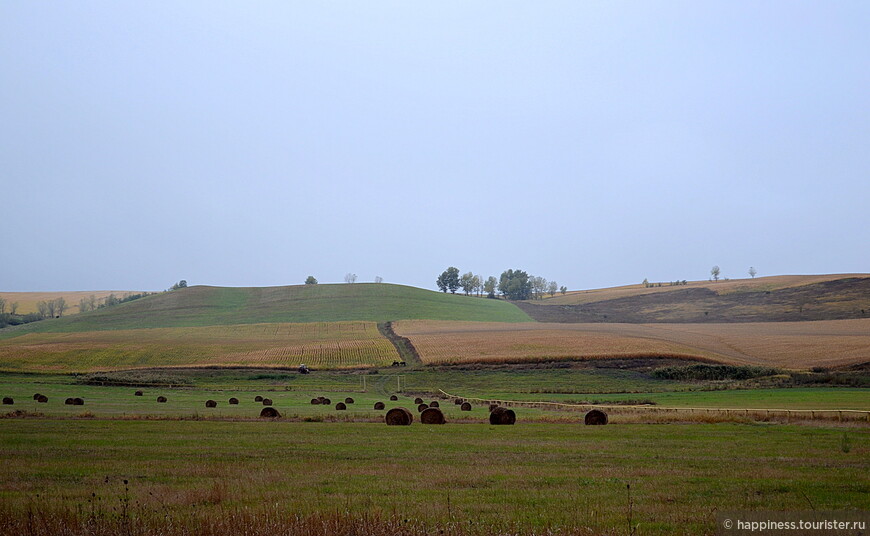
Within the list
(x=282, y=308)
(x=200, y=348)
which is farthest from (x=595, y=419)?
(x=282, y=308)

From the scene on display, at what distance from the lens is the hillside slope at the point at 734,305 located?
403 feet

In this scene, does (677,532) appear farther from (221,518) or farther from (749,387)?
(749,387)

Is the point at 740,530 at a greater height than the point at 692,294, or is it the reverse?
the point at 692,294

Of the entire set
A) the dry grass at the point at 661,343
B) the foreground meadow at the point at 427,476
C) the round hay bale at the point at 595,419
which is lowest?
the round hay bale at the point at 595,419

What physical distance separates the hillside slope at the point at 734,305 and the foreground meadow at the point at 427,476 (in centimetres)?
10668

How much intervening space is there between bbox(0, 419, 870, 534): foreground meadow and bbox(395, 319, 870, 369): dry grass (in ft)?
187

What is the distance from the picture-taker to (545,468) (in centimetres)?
1764

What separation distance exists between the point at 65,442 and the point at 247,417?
1403cm

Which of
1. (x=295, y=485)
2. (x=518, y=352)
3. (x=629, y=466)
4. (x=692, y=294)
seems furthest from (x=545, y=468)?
(x=692, y=294)

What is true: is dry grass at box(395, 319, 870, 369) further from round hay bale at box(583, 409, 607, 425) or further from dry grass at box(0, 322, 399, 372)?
round hay bale at box(583, 409, 607, 425)

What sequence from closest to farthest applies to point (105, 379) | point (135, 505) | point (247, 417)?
point (135, 505)
point (247, 417)
point (105, 379)

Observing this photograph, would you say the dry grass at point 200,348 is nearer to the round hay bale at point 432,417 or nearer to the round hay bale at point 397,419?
the round hay bale at point 432,417

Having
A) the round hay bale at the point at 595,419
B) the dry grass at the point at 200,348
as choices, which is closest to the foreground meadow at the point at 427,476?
the round hay bale at the point at 595,419

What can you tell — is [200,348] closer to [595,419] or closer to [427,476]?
[595,419]
